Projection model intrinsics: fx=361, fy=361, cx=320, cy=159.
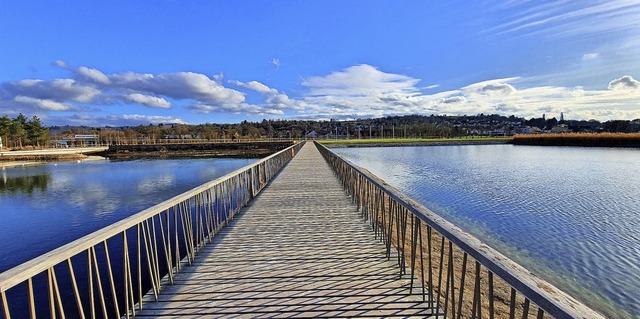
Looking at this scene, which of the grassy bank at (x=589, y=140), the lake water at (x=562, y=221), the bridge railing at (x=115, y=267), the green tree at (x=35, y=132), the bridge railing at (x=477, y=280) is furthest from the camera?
the green tree at (x=35, y=132)

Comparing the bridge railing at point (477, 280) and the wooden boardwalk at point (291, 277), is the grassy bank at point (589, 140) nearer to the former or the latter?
the bridge railing at point (477, 280)

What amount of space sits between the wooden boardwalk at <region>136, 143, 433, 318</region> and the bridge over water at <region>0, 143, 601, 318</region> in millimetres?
15

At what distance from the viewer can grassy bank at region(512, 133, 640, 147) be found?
45781 millimetres

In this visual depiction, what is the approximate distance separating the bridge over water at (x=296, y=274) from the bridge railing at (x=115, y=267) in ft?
0.05

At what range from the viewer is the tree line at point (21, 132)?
2538 inches

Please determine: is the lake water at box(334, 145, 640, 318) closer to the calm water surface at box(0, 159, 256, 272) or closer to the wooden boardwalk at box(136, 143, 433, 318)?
the wooden boardwalk at box(136, 143, 433, 318)

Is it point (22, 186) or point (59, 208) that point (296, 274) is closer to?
A: point (59, 208)

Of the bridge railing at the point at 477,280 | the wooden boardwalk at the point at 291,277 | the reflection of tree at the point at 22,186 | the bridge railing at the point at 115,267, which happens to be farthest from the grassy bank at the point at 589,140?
the reflection of tree at the point at 22,186

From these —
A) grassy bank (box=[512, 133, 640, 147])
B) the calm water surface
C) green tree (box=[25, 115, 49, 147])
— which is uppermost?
green tree (box=[25, 115, 49, 147])

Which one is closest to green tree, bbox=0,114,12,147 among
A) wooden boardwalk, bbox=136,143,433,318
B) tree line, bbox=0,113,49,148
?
tree line, bbox=0,113,49,148

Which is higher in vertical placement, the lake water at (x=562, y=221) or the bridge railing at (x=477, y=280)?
the bridge railing at (x=477, y=280)

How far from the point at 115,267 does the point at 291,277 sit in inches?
206

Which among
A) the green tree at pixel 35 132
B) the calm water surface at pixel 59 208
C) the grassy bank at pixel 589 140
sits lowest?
the calm water surface at pixel 59 208

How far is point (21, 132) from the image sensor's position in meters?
67.0
